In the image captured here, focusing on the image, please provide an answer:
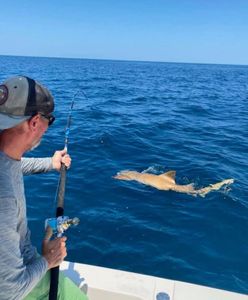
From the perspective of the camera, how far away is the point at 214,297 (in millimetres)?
3764

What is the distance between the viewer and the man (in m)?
2.08

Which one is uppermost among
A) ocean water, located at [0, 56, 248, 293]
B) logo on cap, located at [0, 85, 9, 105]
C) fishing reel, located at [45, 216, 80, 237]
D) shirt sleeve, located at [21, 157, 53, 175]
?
logo on cap, located at [0, 85, 9, 105]

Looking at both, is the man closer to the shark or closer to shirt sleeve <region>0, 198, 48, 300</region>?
shirt sleeve <region>0, 198, 48, 300</region>

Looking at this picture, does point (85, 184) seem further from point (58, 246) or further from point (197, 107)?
point (197, 107)

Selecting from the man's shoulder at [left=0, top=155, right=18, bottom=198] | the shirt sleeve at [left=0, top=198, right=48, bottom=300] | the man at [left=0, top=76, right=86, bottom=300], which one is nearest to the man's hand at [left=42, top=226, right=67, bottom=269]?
the man at [left=0, top=76, right=86, bottom=300]

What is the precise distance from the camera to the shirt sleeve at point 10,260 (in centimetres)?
205

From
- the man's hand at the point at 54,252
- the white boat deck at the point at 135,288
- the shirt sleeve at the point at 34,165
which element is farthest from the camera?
the white boat deck at the point at 135,288

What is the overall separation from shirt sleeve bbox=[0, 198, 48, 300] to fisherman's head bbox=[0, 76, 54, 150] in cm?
45

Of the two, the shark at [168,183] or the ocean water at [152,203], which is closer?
the ocean water at [152,203]

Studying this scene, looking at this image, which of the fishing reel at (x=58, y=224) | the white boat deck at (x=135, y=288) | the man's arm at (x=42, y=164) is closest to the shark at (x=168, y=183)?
the white boat deck at (x=135, y=288)

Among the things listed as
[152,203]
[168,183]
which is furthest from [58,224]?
[168,183]

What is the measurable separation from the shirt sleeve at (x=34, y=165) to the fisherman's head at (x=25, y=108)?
1078mm

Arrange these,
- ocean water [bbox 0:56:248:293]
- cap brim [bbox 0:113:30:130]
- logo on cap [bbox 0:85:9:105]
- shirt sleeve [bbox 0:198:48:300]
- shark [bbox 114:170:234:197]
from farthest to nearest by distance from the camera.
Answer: shark [bbox 114:170:234:197], ocean water [bbox 0:56:248:293], logo on cap [bbox 0:85:9:105], cap brim [bbox 0:113:30:130], shirt sleeve [bbox 0:198:48:300]

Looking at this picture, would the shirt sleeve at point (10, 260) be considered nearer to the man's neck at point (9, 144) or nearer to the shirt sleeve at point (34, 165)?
the man's neck at point (9, 144)
